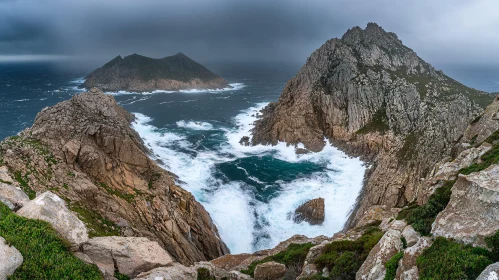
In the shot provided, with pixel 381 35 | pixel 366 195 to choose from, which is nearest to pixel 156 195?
pixel 366 195

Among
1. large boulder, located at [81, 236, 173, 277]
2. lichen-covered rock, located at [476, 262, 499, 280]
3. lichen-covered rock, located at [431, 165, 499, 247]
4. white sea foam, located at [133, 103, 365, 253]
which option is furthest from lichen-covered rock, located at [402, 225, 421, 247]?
white sea foam, located at [133, 103, 365, 253]

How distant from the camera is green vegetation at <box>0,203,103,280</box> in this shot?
33.7 ft

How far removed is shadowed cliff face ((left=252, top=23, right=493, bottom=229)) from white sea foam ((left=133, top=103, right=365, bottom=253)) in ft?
13.1

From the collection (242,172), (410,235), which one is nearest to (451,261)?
(410,235)

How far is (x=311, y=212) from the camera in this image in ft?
153

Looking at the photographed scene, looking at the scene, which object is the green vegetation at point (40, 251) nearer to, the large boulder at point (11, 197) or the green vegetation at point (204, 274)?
the large boulder at point (11, 197)

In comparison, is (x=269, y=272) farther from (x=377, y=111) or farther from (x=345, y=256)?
(x=377, y=111)

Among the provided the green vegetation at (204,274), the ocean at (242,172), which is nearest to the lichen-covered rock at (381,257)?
the green vegetation at (204,274)

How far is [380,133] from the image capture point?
6956 cm

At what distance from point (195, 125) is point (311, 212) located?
205 feet

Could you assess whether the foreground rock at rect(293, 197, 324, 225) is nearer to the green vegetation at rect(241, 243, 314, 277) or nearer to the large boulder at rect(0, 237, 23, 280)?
the green vegetation at rect(241, 243, 314, 277)

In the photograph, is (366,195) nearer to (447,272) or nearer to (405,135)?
(405,135)

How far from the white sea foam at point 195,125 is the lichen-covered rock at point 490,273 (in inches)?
3522

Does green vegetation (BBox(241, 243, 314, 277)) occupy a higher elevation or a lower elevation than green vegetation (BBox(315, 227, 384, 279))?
lower
